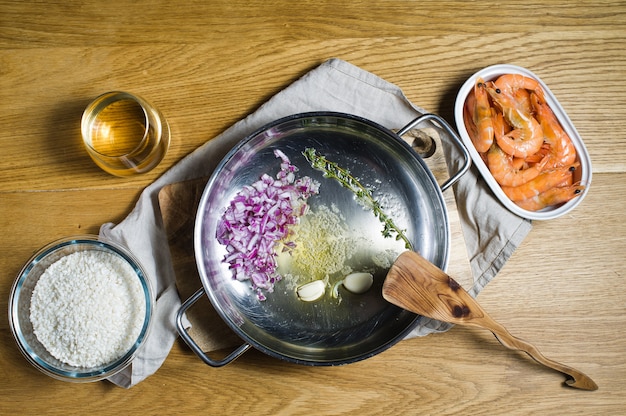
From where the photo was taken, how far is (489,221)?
1.07 metres

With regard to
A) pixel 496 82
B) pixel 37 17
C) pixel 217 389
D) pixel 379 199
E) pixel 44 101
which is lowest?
pixel 217 389

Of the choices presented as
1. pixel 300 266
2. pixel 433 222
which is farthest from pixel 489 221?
pixel 300 266

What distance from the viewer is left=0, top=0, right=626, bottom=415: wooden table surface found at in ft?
3.56

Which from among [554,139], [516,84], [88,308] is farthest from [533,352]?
[88,308]

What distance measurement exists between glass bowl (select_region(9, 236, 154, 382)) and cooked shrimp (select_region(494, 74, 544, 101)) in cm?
79

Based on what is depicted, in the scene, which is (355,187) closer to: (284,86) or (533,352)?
(284,86)

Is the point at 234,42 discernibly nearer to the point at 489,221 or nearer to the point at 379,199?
the point at 379,199

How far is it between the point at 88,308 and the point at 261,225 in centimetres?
34

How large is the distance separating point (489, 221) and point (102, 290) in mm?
749

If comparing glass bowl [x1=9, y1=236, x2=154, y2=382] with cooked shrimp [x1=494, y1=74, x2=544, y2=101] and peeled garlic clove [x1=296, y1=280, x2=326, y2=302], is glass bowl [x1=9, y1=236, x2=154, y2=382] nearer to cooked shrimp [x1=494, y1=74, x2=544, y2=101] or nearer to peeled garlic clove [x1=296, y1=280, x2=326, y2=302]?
peeled garlic clove [x1=296, y1=280, x2=326, y2=302]

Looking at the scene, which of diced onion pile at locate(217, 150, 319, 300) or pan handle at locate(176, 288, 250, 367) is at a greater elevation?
diced onion pile at locate(217, 150, 319, 300)

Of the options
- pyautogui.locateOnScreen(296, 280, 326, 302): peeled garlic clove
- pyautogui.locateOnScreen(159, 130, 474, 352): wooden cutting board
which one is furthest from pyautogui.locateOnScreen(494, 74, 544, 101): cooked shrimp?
pyautogui.locateOnScreen(296, 280, 326, 302): peeled garlic clove

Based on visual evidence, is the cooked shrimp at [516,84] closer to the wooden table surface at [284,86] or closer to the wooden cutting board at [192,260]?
the wooden table surface at [284,86]

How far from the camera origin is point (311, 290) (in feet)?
3.41
